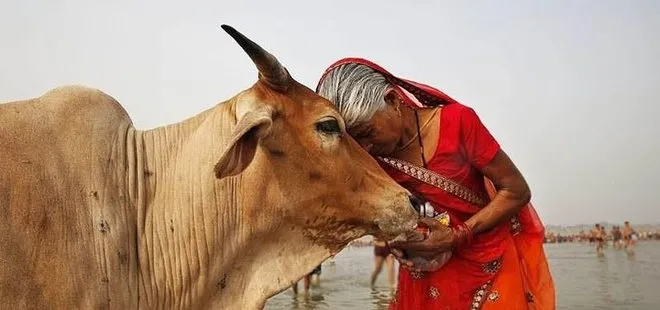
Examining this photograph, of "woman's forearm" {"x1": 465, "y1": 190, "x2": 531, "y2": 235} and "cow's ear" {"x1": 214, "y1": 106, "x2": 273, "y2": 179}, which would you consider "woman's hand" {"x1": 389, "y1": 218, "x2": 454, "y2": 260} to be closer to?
"woman's forearm" {"x1": 465, "y1": 190, "x2": 531, "y2": 235}

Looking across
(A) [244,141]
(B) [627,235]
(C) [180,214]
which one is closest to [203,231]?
(C) [180,214]

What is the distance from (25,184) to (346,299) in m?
11.3

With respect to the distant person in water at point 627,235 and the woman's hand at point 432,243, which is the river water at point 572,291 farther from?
the distant person in water at point 627,235

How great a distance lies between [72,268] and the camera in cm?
256

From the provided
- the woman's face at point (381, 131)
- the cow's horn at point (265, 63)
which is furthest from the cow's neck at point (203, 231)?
the woman's face at point (381, 131)

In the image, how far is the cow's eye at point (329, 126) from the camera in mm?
3181

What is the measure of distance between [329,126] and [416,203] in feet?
1.98

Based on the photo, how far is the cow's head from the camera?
310 centimetres

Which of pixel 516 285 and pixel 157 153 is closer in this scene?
pixel 157 153

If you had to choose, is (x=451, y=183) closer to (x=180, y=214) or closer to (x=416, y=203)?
(x=416, y=203)

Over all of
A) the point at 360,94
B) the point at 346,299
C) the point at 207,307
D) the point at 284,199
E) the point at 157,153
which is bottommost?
the point at 346,299

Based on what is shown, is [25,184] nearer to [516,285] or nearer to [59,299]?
[59,299]

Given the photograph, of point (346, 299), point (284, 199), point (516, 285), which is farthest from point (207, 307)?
point (346, 299)

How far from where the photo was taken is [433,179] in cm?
352
